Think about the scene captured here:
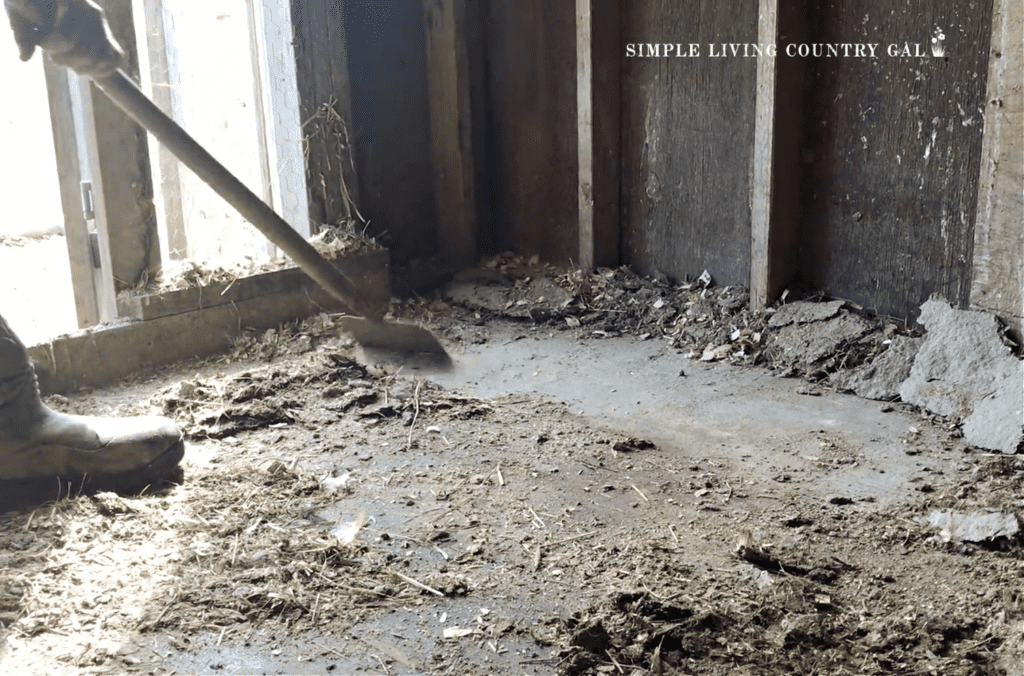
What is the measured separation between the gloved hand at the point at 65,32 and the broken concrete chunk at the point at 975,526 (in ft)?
8.34

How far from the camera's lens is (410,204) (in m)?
4.74

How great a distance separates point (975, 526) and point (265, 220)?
2.37 meters

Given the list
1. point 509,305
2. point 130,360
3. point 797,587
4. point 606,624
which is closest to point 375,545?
point 606,624

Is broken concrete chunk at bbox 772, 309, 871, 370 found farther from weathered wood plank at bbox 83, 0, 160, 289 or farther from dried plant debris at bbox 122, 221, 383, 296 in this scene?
weathered wood plank at bbox 83, 0, 160, 289

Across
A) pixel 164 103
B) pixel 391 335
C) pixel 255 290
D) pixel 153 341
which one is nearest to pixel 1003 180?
pixel 391 335

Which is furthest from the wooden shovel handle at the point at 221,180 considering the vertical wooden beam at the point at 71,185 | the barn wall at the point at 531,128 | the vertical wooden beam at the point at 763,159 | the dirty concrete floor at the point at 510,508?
the vertical wooden beam at the point at 763,159

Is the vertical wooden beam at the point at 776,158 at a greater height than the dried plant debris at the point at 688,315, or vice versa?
the vertical wooden beam at the point at 776,158

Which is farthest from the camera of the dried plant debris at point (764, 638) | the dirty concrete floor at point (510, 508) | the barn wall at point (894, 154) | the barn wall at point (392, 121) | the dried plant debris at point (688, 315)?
the barn wall at point (392, 121)

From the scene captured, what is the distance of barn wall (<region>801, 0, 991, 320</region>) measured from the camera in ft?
10.4

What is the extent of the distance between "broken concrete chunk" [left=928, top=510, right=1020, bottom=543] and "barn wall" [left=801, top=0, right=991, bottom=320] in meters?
1.18

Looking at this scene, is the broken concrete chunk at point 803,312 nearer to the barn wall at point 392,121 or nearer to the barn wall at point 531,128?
the barn wall at point 531,128

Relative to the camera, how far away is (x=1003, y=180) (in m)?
3.01

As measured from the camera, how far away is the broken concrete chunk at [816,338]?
3436 millimetres

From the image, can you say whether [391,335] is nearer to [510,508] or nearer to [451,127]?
[451,127]
